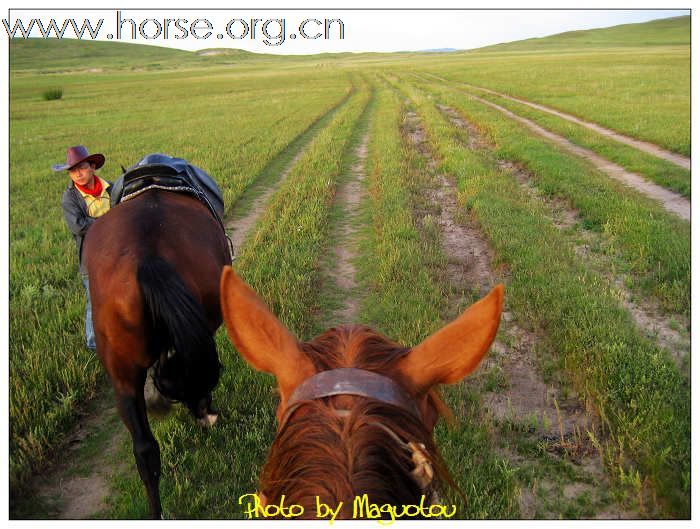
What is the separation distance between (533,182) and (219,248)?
28.2 feet

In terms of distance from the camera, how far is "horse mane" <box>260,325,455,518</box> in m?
1.19

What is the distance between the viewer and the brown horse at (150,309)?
104 inches

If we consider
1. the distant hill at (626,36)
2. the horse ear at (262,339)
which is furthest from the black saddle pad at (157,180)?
the distant hill at (626,36)

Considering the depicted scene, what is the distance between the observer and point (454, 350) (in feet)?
5.00

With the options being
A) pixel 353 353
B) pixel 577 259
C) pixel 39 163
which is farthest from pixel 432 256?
pixel 39 163

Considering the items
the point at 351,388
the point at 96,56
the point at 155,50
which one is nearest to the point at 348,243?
the point at 351,388

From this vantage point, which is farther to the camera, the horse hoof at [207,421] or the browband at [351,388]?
the horse hoof at [207,421]

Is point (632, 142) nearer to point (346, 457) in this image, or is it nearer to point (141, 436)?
point (141, 436)

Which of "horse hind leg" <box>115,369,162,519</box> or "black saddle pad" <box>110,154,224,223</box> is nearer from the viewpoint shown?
"horse hind leg" <box>115,369,162,519</box>

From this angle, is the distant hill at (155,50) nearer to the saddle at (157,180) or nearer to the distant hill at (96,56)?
the distant hill at (96,56)

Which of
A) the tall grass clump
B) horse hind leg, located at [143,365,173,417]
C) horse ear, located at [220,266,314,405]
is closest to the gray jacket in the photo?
horse hind leg, located at [143,365,173,417]

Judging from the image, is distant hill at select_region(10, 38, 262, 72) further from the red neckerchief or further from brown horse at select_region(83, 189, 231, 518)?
brown horse at select_region(83, 189, 231, 518)

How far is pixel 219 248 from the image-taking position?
11.3 feet

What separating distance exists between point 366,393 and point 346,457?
20cm
